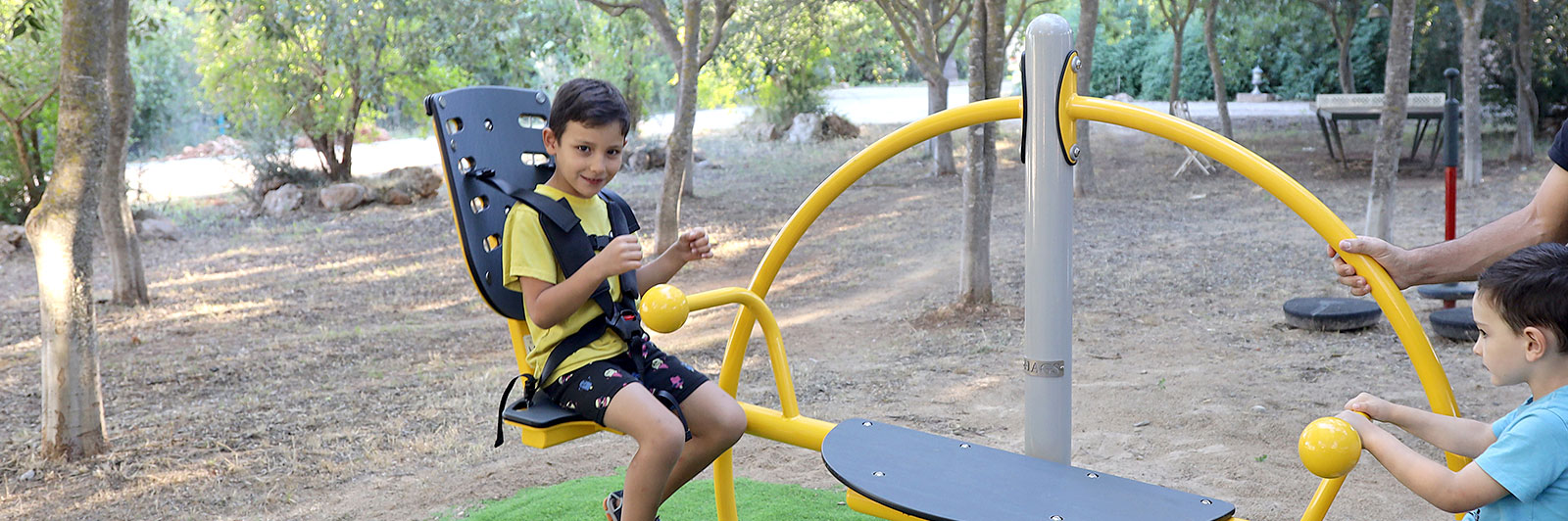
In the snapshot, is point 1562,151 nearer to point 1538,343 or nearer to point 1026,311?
point 1538,343

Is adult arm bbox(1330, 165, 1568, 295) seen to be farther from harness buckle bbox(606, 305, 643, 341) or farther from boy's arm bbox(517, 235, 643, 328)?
harness buckle bbox(606, 305, 643, 341)

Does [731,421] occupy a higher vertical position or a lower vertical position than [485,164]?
lower

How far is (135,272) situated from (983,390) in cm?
555

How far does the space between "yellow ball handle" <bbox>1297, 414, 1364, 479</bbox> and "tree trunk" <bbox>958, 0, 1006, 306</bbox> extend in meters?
4.04

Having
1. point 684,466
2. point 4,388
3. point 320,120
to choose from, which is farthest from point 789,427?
point 320,120

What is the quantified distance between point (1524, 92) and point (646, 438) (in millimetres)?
12521

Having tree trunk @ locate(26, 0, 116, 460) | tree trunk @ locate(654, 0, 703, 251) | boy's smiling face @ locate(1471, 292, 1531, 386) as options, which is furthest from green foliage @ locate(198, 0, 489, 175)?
boy's smiling face @ locate(1471, 292, 1531, 386)

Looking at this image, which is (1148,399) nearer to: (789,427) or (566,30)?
(789,427)

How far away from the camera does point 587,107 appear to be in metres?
2.24

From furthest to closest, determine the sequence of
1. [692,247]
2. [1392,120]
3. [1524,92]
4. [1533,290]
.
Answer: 1. [1524,92]
2. [1392,120]
3. [692,247]
4. [1533,290]

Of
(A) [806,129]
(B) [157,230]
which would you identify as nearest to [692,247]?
(B) [157,230]

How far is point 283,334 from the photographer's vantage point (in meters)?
6.32

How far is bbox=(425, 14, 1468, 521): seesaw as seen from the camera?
1.75 m

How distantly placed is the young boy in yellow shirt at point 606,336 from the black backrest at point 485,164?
3.6 inches
